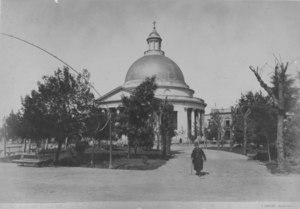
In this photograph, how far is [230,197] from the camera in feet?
37.7

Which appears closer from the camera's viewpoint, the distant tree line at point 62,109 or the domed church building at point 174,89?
the distant tree line at point 62,109

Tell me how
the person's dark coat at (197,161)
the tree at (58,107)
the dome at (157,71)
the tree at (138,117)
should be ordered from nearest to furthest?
1. the person's dark coat at (197,161)
2. the tree at (58,107)
3. the tree at (138,117)
4. the dome at (157,71)

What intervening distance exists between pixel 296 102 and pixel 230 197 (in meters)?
11.3

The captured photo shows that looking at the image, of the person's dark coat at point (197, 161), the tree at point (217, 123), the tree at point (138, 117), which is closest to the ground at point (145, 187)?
the person's dark coat at point (197, 161)

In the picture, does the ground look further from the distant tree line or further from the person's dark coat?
the distant tree line

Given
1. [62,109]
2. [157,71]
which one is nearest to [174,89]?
[157,71]

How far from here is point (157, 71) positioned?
260 ft

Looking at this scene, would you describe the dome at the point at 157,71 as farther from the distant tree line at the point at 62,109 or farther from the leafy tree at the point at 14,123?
the distant tree line at the point at 62,109

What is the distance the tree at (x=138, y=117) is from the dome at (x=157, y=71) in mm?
48582

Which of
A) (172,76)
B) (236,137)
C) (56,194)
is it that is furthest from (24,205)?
(172,76)

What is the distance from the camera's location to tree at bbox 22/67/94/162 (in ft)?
70.7

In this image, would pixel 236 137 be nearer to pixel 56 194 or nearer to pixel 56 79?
pixel 56 79

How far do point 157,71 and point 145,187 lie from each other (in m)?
66.8

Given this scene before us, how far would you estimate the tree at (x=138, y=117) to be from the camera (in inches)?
1050
